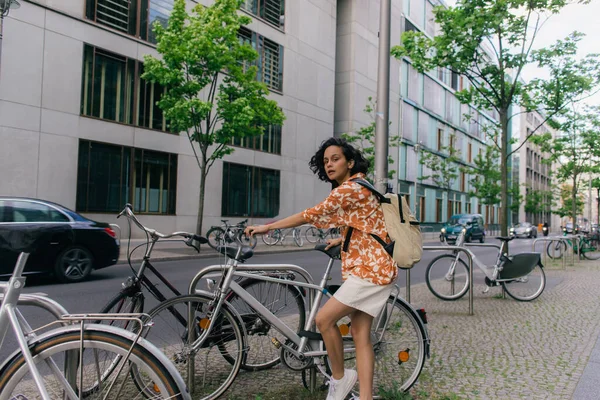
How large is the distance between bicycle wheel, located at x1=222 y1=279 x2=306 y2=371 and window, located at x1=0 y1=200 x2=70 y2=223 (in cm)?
692

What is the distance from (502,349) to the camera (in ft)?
16.8

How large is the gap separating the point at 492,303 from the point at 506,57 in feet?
19.9

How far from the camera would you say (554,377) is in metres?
4.24

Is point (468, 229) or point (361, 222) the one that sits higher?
point (361, 222)

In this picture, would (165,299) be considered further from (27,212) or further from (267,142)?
(267,142)

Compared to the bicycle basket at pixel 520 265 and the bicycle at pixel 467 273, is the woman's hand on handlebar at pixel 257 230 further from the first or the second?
the bicycle basket at pixel 520 265

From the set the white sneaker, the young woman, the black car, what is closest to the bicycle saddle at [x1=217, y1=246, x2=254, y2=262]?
the young woman

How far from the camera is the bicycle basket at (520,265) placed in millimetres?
8172

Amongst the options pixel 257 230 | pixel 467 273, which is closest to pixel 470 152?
pixel 467 273

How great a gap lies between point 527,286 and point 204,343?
672 cm

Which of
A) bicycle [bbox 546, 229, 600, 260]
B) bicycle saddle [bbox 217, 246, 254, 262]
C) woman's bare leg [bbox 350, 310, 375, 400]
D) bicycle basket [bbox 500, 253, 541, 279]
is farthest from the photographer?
bicycle [bbox 546, 229, 600, 260]

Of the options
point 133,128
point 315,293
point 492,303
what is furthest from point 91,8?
point 315,293

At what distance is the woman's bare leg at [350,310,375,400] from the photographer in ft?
10.6

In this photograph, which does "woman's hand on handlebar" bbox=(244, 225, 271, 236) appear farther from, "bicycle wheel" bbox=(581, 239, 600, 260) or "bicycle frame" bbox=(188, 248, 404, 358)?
"bicycle wheel" bbox=(581, 239, 600, 260)
